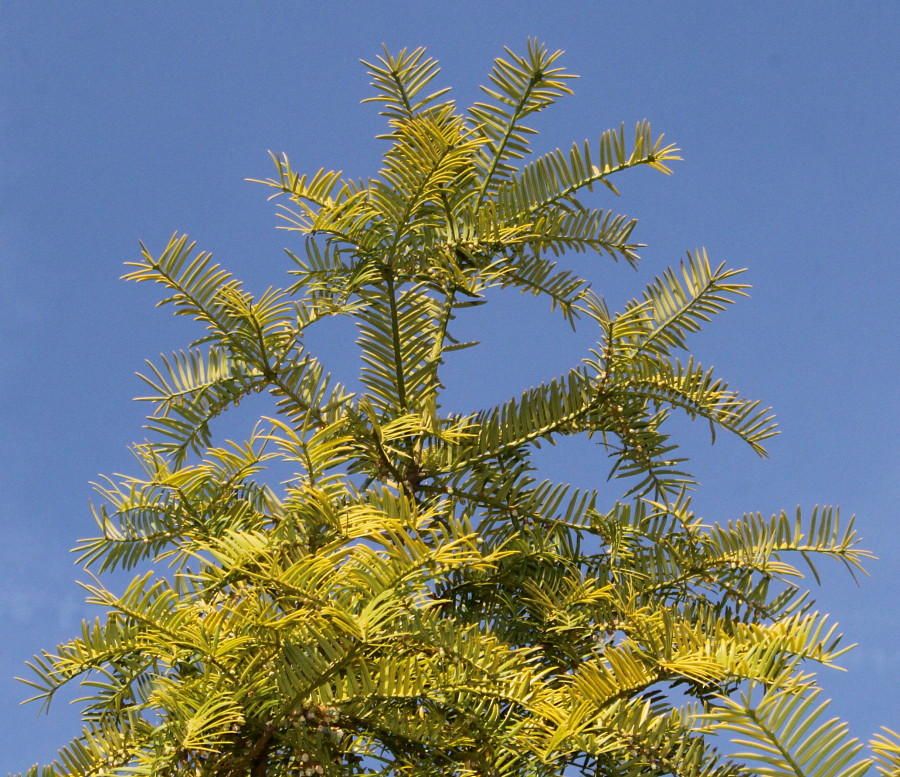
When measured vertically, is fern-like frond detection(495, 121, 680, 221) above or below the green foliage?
above

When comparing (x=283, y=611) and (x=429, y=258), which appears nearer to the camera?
(x=283, y=611)

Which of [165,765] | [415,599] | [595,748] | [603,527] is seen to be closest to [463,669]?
[415,599]

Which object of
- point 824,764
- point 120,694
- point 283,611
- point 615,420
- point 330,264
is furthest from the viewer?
point 330,264

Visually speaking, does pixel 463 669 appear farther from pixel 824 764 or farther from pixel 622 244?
pixel 622 244

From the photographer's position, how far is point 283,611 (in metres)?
1.71

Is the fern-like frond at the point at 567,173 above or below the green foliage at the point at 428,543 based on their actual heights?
above

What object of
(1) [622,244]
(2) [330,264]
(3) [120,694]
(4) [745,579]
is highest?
(1) [622,244]

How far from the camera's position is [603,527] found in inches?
96.5

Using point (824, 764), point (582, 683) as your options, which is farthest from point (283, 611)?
point (824, 764)

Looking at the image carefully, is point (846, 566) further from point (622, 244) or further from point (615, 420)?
point (622, 244)

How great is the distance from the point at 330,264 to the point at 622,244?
0.86 metres

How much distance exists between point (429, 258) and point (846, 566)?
1358 mm

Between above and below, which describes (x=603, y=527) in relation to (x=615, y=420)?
below

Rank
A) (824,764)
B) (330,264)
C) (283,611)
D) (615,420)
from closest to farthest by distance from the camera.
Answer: (824,764), (283,611), (615,420), (330,264)
